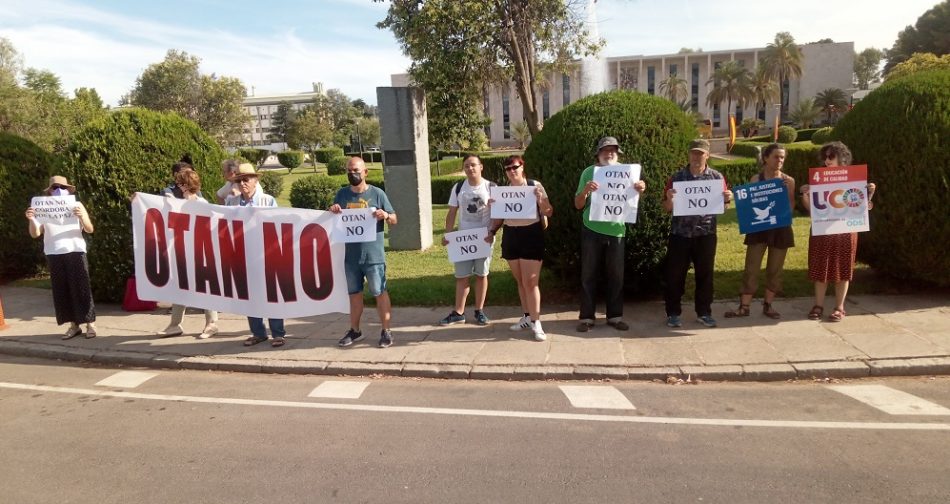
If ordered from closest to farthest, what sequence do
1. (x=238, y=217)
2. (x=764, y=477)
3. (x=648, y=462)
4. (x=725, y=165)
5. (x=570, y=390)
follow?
→ (x=764, y=477), (x=648, y=462), (x=570, y=390), (x=238, y=217), (x=725, y=165)

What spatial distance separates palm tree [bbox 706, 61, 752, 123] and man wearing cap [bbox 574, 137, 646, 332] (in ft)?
255

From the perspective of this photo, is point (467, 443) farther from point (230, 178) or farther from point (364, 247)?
point (230, 178)

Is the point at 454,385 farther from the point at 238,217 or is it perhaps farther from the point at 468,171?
the point at 238,217

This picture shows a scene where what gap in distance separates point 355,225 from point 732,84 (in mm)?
80046

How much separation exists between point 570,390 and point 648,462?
147 cm

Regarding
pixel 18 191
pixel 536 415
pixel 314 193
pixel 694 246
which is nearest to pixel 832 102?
pixel 314 193

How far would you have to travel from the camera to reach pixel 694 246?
6523mm

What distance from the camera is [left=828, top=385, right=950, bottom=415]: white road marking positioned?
14.9 ft

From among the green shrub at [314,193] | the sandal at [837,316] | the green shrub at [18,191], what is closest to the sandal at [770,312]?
the sandal at [837,316]

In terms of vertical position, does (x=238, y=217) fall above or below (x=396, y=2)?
below

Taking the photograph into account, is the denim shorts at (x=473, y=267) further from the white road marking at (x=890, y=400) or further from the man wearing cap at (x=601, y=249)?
the white road marking at (x=890, y=400)

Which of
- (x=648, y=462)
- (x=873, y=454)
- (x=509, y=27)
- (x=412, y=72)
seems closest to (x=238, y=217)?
(x=648, y=462)

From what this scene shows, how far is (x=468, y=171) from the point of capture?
6.54 m

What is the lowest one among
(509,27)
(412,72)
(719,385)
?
(719,385)
